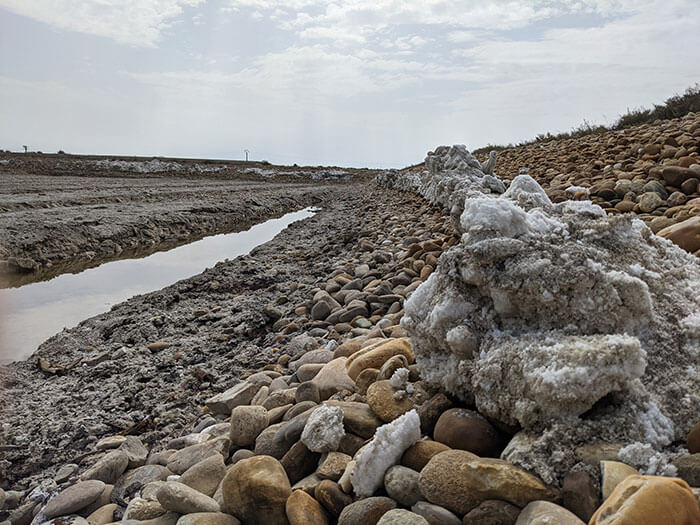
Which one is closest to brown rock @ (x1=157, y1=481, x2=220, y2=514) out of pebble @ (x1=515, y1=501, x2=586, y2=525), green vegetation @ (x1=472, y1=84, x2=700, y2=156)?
pebble @ (x1=515, y1=501, x2=586, y2=525)

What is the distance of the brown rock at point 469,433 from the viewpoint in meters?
1.48

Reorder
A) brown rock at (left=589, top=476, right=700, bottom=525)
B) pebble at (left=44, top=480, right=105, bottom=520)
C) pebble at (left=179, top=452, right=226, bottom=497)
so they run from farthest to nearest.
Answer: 1. pebble at (left=44, top=480, right=105, bottom=520)
2. pebble at (left=179, top=452, right=226, bottom=497)
3. brown rock at (left=589, top=476, right=700, bottom=525)

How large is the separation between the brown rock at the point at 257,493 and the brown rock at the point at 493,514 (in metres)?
0.60

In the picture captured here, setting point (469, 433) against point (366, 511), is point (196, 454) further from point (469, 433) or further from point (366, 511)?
point (469, 433)

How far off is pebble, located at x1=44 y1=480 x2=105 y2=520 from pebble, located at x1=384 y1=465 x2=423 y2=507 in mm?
1361

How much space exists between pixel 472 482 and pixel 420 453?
0.24 m

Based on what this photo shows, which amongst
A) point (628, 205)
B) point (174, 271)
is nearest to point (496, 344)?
point (628, 205)

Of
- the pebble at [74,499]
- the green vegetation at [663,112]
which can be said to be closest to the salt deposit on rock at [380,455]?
the pebble at [74,499]

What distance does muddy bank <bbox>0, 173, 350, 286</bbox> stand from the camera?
754cm

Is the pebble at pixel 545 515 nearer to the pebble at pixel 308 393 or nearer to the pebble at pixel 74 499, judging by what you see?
the pebble at pixel 308 393

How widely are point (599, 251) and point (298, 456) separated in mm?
1321

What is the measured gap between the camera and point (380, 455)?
1.47 m

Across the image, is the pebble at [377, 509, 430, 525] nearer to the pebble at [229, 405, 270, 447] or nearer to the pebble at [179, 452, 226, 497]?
the pebble at [179, 452, 226, 497]

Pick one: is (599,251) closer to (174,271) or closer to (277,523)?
(277,523)
